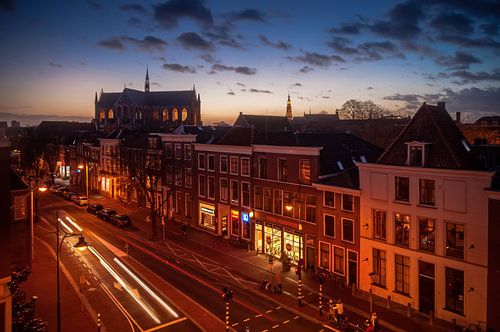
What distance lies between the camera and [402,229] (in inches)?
1118

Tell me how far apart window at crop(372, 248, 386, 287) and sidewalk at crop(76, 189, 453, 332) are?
4.23 feet

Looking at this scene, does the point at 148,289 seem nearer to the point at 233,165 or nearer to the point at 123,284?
the point at 123,284

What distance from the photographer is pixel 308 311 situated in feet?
89.1

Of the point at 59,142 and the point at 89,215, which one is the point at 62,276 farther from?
the point at 59,142

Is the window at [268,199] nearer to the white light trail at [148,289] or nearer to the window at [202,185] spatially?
the window at [202,185]

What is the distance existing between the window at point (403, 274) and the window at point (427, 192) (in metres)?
4.35

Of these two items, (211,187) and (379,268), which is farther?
(211,187)

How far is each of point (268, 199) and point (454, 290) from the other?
18.9 meters

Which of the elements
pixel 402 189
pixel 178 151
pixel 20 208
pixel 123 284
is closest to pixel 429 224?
pixel 402 189

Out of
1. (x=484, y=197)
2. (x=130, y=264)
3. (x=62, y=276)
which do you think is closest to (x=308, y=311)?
(x=484, y=197)

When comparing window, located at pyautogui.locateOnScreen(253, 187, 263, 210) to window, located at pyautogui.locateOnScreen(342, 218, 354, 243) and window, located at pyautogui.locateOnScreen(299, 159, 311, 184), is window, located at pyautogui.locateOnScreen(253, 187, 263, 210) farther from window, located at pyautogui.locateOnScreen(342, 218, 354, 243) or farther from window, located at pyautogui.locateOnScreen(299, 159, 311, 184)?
window, located at pyautogui.locateOnScreen(342, 218, 354, 243)

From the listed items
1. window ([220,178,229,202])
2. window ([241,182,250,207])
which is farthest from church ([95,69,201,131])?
window ([241,182,250,207])

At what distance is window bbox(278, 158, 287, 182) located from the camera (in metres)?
37.9

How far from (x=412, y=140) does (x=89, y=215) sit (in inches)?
1815
